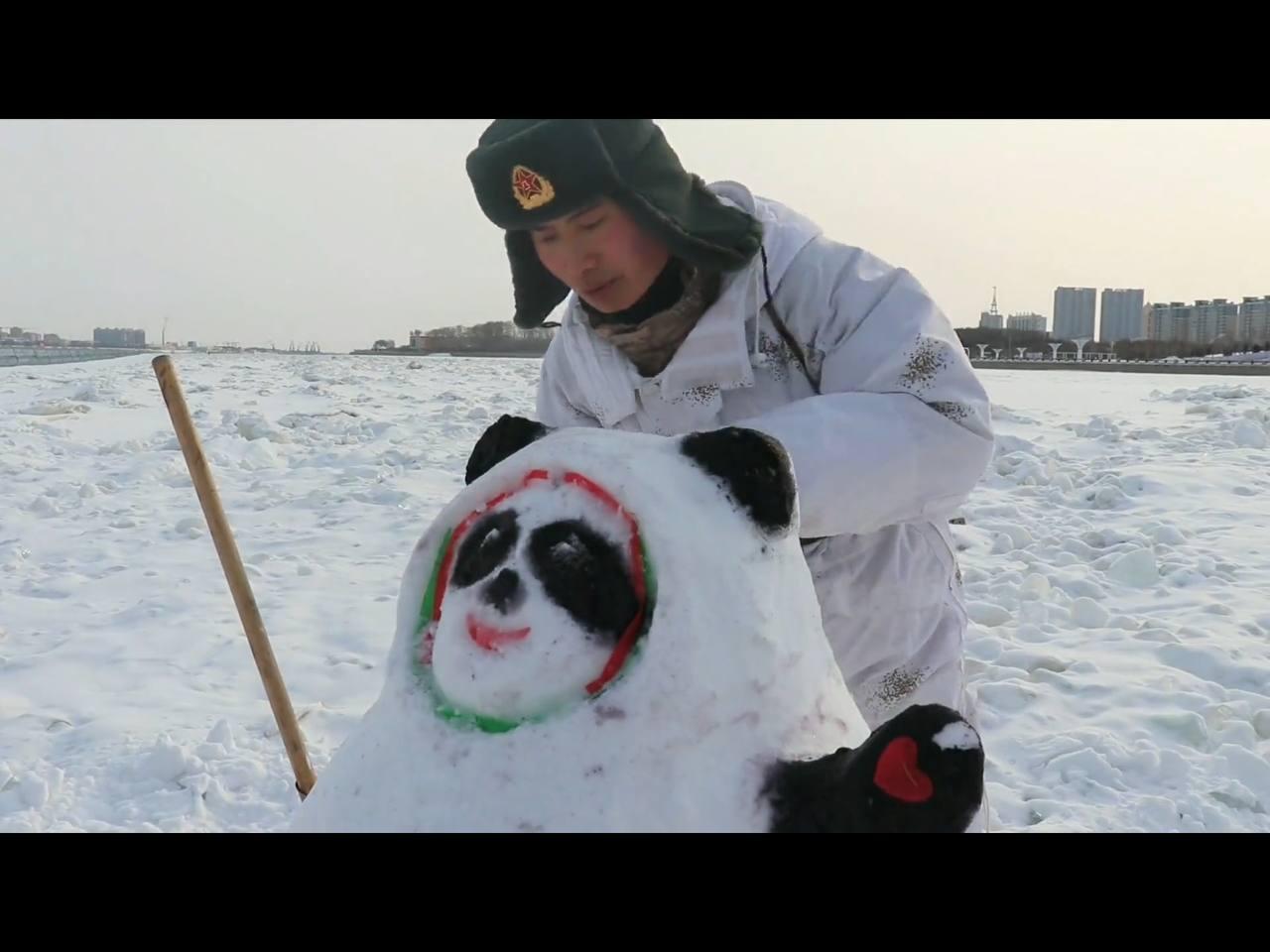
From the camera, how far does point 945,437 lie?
51.0 inches

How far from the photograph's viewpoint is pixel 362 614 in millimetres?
4090

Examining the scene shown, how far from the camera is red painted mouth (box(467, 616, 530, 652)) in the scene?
849mm

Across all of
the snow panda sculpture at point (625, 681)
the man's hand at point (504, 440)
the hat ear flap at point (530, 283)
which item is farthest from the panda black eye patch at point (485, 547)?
the hat ear flap at point (530, 283)

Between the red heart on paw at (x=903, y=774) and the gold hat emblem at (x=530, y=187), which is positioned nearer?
the red heart on paw at (x=903, y=774)

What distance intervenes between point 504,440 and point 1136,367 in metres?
21.8

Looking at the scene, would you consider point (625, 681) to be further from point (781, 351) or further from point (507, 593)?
point (781, 351)

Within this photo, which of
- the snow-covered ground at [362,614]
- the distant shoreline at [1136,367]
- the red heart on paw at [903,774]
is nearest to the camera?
the red heart on paw at [903,774]

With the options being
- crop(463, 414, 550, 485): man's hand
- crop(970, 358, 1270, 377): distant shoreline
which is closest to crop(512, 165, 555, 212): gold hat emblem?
crop(463, 414, 550, 485): man's hand

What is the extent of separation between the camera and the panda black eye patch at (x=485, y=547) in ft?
2.91

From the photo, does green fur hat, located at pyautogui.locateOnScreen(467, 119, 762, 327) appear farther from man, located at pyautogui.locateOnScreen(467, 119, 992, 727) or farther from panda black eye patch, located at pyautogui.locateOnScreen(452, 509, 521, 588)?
panda black eye patch, located at pyautogui.locateOnScreen(452, 509, 521, 588)

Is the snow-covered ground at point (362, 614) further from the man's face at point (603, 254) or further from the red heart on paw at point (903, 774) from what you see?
the red heart on paw at point (903, 774)
